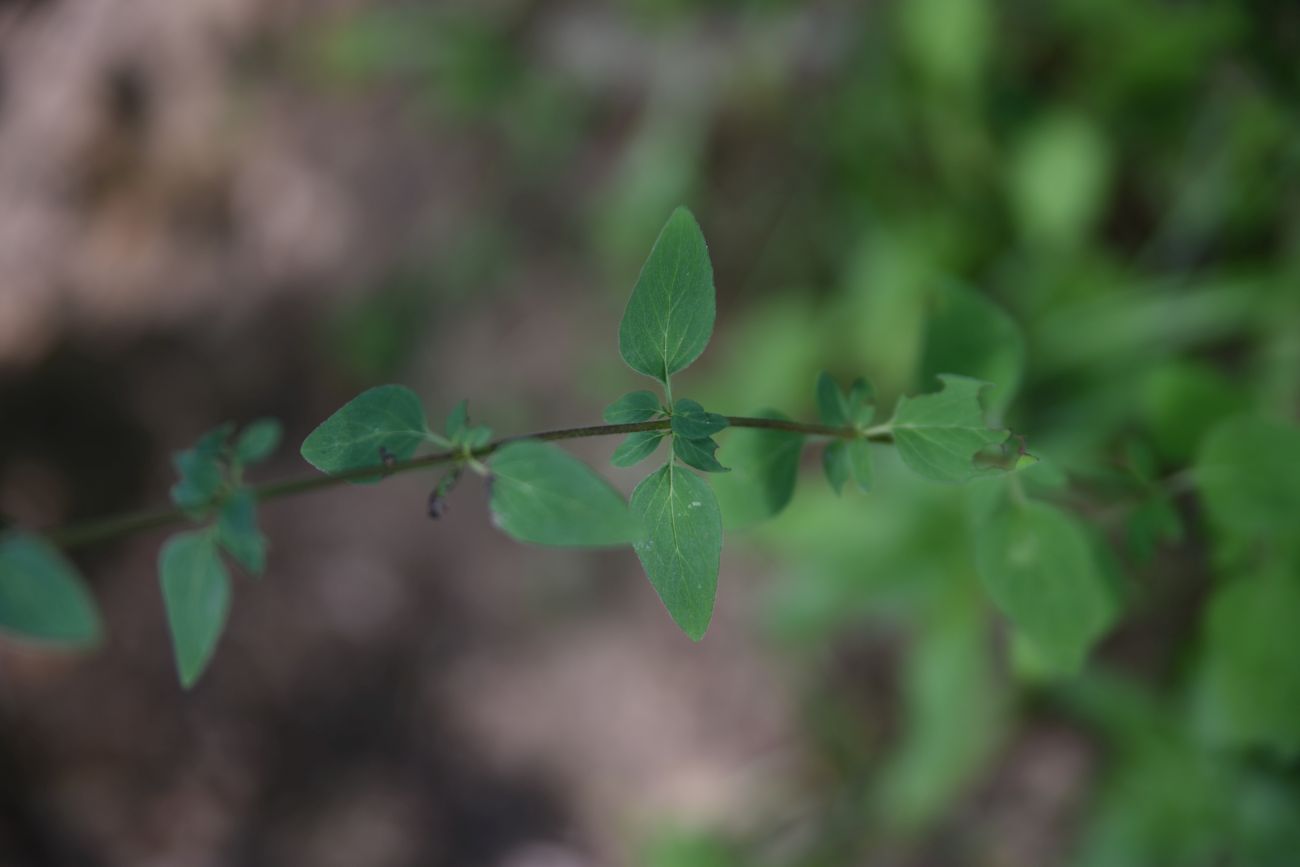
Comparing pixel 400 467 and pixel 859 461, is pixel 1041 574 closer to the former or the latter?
pixel 859 461

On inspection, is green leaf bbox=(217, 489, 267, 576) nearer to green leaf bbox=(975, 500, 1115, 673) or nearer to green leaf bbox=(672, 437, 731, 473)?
green leaf bbox=(672, 437, 731, 473)

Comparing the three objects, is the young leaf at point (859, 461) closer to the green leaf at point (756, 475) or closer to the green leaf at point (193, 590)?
the green leaf at point (756, 475)

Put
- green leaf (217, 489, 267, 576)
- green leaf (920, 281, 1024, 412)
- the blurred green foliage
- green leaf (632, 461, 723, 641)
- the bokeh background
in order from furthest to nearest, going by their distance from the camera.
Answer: the bokeh background
the blurred green foliage
green leaf (920, 281, 1024, 412)
green leaf (217, 489, 267, 576)
green leaf (632, 461, 723, 641)

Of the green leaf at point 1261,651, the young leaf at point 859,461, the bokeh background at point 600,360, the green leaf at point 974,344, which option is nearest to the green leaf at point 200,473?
the young leaf at point 859,461

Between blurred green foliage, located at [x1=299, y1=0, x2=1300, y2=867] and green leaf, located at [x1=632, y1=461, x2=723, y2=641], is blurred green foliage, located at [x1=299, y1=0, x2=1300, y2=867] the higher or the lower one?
the higher one

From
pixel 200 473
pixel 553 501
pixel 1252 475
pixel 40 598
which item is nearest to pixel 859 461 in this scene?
pixel 553 501

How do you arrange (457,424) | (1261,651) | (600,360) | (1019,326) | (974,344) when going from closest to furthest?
1. (457,424)
2. (974,344)
3. (1261,651)
4. (1019,326)
5. (600,360)

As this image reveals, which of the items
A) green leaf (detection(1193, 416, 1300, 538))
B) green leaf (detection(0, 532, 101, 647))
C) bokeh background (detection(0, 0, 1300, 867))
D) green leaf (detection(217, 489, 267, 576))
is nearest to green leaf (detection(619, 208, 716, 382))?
green leaf (detection(217, 489, 267, 576))
